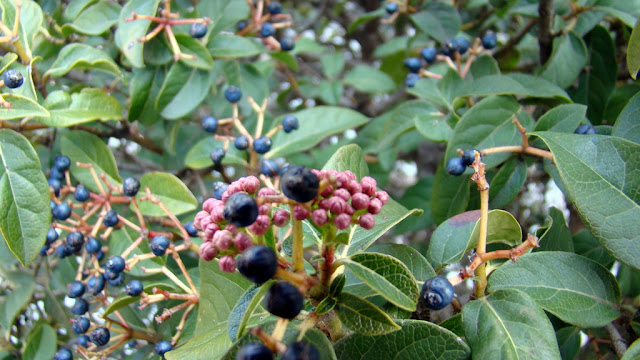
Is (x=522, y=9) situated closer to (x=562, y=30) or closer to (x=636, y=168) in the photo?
(x=562, y=30)

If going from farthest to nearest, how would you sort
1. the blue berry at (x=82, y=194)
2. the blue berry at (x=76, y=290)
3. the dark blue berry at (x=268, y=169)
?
the dark blue berry at (x=268, y=169), the blue berry at (x=82, y=194), the blue berry at (x=76, y=290)

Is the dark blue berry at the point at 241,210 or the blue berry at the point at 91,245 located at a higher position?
the dark blue berry at the point at 241,210

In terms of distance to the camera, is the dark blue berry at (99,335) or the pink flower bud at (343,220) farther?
the dark blue berry at (99,335)

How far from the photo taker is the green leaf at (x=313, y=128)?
2170 mm

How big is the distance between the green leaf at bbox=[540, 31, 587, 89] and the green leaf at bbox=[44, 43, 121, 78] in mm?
1688

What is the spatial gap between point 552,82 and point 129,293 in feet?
5.66

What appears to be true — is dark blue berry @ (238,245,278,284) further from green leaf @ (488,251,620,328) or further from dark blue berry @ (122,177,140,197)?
dark blue berry @ (122,177,140,197)

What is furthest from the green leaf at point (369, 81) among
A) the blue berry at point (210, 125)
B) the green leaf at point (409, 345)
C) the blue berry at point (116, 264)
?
the green leaf at point (409, 345)

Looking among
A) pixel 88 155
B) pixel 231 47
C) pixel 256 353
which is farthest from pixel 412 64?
pixel 256 353

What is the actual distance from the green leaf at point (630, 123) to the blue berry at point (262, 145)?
3.98 ft

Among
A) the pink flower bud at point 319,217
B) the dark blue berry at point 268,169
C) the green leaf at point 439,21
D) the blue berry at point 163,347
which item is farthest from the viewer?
the green leaf at point 439,21

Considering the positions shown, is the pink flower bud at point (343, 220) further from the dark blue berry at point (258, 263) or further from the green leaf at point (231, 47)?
Result: the green leaf at point (231, 47)

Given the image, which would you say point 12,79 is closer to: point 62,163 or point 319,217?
point 62,163

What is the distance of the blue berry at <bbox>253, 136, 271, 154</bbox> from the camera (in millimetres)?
2018
